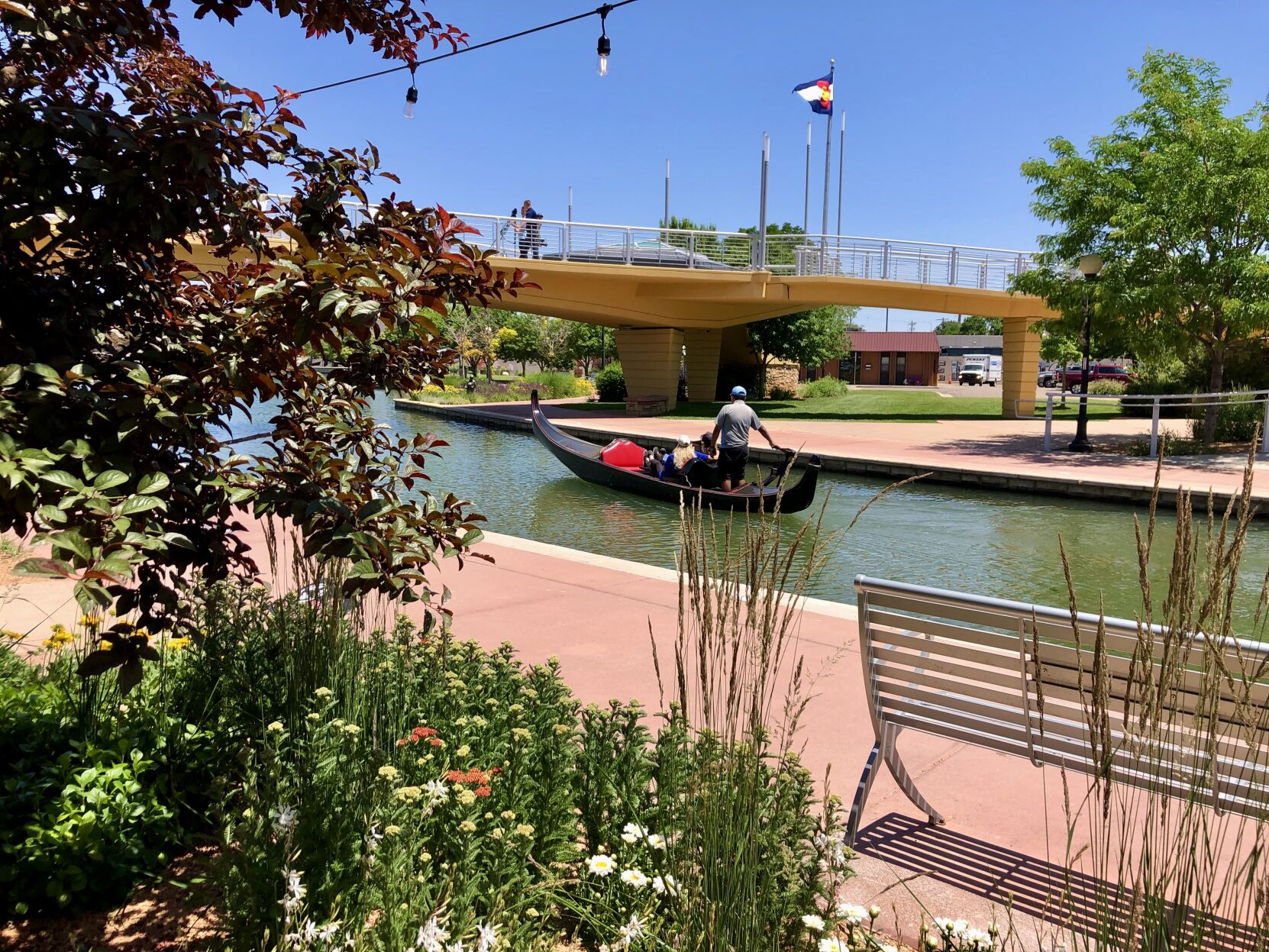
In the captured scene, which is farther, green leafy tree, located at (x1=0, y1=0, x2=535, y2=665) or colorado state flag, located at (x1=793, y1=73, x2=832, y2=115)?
colorado state flag, located at (x1=793, y1=73, x2=832, y2=115)

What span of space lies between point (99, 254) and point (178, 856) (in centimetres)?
190

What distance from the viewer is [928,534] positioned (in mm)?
11539

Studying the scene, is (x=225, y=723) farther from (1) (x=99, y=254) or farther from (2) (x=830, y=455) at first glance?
(2) (x=830, y=455)

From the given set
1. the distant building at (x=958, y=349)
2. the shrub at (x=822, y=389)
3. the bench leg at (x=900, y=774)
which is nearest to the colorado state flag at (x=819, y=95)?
the shrub at (x=822, y=389)

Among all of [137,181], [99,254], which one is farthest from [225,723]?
[137,181]

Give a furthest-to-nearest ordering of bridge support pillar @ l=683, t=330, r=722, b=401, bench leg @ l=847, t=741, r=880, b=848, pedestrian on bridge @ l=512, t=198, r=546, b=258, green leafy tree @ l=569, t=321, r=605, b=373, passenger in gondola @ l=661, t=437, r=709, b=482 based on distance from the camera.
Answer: green leafy tree @ l=569, t=321, r=605, b=373
bridge support pillar @ l=683, t=330, r=722, b=401
pedestrian on bridge @ l=512, t=198, r=546, b=258
passenger in gondola @ l=661, t=437, r=709, b=482
bench leg @ l=847, t=741, r=880, b=848

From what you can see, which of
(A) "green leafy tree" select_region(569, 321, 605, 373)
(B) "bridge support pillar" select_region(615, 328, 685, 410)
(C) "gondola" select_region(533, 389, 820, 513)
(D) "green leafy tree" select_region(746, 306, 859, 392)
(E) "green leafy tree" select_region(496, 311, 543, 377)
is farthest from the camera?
(E) "green leafy tree" select_region(496, 311, 543, 377)

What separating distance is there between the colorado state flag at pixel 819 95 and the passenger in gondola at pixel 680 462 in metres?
25.8

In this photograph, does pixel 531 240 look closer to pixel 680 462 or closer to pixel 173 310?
pixel 680 462

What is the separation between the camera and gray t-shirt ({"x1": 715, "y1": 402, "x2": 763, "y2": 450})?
12.1 metres

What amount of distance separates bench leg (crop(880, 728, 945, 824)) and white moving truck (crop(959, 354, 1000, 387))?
225 ft

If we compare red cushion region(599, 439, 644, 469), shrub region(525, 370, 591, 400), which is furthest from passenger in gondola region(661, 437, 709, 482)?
shrub region(525, 370, 591, 400)

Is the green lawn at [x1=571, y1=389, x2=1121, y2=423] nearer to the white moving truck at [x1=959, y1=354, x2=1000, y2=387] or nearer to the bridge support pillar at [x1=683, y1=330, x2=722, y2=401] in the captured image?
the bridge support pillar at [x1=683, y1=330, x2=722, y2=401]

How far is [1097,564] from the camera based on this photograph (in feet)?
31.9
